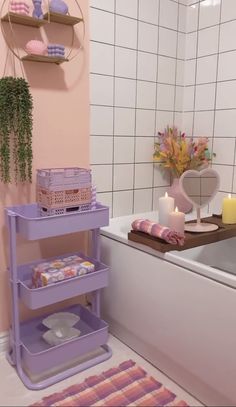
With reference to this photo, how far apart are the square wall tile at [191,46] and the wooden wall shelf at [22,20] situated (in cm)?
97

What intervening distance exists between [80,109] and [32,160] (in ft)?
1.20

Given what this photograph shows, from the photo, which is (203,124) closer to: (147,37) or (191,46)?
(191,46)

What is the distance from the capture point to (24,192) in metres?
1.63

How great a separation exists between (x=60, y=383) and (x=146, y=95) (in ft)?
5.04

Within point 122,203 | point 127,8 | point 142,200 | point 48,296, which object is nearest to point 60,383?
point 48,296

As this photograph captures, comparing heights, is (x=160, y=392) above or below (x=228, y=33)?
below

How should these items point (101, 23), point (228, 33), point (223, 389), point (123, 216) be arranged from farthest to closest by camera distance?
1. point (123, 216)
2. point (228, 33)
3. point (101, 23)
4. point (223, 389)

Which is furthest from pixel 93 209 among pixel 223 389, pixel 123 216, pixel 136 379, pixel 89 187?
pixel 223 389

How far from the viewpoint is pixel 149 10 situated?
1918 mm

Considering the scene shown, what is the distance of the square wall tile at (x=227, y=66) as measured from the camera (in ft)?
6.11

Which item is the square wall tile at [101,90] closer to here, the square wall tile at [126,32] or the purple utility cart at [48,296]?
the square wall tile at [126,32]

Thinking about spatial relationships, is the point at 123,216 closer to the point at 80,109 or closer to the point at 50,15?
the point at 80,109

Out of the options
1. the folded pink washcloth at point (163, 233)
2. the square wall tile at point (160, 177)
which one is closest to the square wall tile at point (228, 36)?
the square wall tile at point (160, 177)

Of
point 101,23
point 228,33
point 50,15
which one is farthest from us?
point 228,33
